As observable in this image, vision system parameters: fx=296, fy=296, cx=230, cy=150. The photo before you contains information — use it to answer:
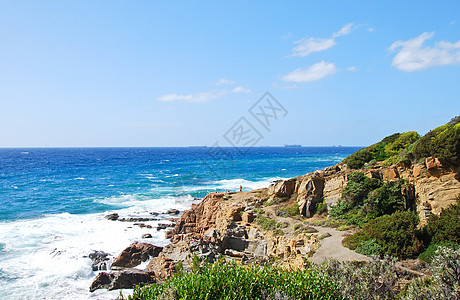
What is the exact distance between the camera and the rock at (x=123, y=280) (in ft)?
58.7

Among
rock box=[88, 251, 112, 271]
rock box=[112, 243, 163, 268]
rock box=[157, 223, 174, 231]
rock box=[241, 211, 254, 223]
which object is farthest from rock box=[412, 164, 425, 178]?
rock box=[157, 223, 174, 231]

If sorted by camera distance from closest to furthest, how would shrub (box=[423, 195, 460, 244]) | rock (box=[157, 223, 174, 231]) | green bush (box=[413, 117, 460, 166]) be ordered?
1. shrub (box=[423, 195, 460, 244])
2. green bush (box=[413, 117, 460, 166])
3. rock (box=[157, 223, 174, 231])

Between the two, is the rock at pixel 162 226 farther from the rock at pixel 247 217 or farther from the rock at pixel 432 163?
the rock at pixel 432 163

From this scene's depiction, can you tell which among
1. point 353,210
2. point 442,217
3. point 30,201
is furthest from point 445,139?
point 30,201

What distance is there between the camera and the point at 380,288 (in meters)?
9.27

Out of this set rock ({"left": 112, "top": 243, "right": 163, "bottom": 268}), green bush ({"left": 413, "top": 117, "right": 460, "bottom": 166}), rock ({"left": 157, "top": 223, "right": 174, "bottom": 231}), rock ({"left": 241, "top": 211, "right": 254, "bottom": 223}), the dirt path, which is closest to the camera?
the dirt path

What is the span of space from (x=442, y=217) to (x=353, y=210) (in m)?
6.33

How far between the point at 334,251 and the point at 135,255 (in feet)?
48.4

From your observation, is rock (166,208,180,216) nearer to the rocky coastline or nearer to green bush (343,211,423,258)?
the rocky coastline

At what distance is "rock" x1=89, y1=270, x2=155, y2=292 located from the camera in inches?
705

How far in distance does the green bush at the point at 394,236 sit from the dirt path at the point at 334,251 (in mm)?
510

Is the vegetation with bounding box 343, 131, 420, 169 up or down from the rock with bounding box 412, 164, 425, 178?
up

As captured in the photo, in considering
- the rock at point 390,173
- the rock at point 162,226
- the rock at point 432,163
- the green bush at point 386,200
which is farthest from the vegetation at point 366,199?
the rock at point 162,226

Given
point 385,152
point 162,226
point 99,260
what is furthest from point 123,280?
point 385,152
